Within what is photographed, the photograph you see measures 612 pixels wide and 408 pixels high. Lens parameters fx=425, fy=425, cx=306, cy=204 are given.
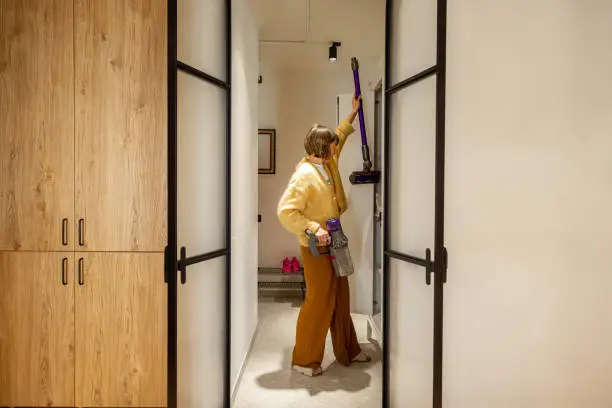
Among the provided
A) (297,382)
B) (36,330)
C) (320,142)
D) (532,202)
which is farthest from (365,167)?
(36,330)

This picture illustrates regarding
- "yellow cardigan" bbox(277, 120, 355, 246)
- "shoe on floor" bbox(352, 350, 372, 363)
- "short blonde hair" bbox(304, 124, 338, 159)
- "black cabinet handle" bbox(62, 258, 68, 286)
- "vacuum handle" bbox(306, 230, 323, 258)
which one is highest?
"short blonde hair" bbox(304, 124, 338, 159)

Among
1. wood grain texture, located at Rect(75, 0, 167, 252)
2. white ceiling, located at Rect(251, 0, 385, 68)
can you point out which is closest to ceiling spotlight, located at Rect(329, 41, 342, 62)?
white ceiling, located at Rect(251, 0, 385, 68)

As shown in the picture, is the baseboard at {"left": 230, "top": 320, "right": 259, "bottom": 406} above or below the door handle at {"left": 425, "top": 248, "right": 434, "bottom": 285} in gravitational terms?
below

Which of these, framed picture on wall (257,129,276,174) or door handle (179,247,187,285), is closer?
door handle (179,247,187,285)

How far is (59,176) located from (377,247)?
2589 millimetres

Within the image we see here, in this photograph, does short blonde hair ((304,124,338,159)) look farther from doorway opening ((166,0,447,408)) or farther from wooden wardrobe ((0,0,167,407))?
wooden wardrobe ((0,0,167,407))

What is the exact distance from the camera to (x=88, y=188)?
216cm

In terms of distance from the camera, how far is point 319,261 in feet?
9.07

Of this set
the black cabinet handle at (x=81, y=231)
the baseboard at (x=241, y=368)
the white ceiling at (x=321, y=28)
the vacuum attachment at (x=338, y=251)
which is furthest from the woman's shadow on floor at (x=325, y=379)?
the white ceiling at (x=321, y=28)

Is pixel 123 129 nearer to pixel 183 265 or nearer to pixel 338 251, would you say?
pixel 183 265

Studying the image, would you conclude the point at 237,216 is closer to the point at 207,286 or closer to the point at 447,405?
the point at 207,286

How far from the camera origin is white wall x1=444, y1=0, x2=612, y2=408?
1689 millimetres

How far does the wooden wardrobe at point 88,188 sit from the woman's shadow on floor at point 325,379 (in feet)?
2.48

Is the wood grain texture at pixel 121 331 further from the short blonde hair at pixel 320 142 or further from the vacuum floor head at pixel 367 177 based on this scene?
the vacuum floor head at pixel 367 177
